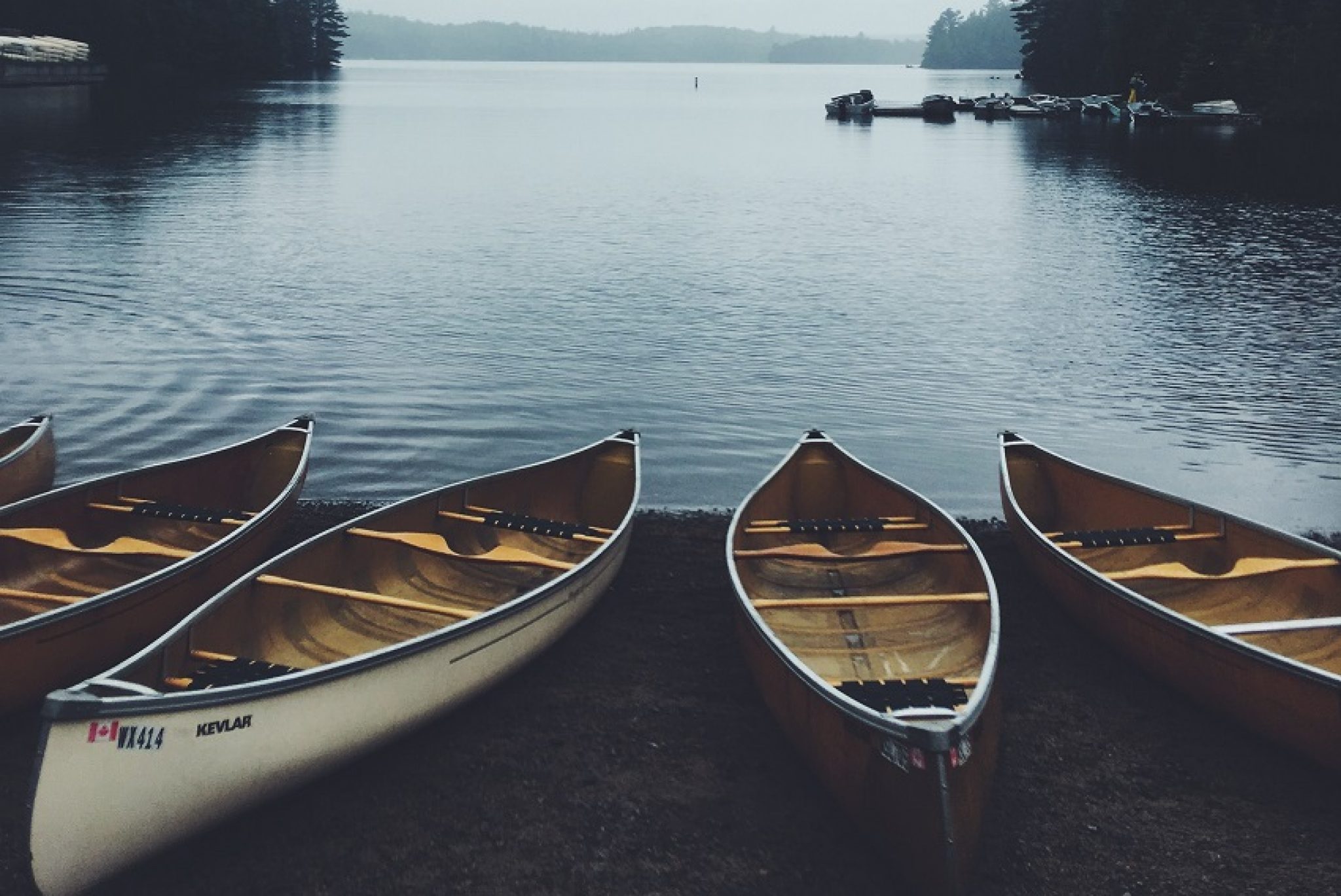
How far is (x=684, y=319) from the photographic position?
26.9m

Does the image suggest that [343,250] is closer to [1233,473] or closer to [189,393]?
[189,393]

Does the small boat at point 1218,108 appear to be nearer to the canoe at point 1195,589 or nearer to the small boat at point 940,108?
the small boat at point 940,108

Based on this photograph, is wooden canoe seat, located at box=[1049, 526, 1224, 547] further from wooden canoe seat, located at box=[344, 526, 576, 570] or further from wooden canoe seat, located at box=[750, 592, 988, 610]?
wooden canoe seat, located at box=[344, 526, 576, 570]

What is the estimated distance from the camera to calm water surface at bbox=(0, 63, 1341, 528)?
17641 millimetres

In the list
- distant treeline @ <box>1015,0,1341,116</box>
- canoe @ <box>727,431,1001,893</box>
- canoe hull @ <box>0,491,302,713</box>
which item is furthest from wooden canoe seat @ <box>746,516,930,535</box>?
distant treeline @ <box>1015,0,1341,116</box>

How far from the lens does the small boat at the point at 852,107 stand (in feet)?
378

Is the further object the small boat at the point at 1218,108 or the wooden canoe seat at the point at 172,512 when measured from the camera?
the small boat at the point at 1218,108

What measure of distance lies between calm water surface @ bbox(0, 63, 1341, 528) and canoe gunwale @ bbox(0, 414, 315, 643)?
2.97 meters

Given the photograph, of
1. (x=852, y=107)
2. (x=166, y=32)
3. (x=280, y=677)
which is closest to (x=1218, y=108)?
(x=852, y=107)

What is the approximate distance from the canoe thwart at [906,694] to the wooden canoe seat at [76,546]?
→ 6.19 m

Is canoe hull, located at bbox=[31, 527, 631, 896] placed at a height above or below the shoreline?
above

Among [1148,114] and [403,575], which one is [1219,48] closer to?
[1148,114]

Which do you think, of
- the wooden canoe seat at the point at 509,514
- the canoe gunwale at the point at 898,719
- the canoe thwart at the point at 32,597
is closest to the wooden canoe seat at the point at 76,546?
the canoe thwart at the point at 32,597

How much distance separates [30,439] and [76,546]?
3262mm
